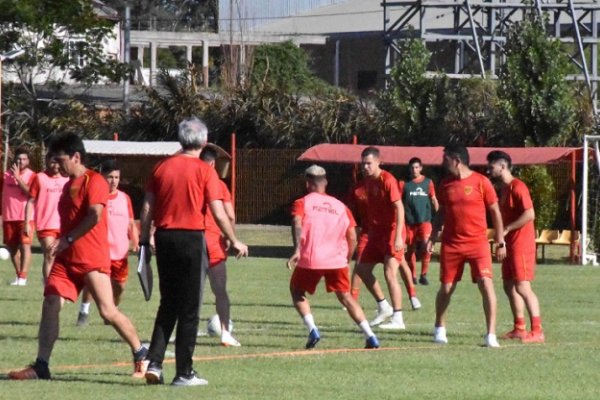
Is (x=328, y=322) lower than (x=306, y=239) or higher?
lower

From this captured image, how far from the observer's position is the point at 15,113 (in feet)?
139

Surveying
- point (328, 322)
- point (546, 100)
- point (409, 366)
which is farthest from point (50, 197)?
point (546, 100)

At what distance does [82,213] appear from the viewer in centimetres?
1073

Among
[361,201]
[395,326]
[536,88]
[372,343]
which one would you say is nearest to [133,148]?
[536,88]

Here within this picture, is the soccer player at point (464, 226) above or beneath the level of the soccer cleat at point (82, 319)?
above

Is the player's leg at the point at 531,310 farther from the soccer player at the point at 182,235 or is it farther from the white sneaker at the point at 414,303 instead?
the soccer player at the point at 182,235

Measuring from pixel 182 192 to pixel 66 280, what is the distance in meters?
1.23

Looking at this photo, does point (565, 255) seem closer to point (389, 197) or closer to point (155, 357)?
point (389, 197)

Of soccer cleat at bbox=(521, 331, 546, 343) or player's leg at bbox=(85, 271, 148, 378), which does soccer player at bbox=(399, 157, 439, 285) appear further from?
player's leg at bbox=(85, 271, 148, 378)

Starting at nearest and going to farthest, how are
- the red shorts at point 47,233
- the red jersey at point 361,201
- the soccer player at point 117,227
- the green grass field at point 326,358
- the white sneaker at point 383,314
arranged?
the green grass field at point 326,358, the soccer player at point 117,227, the white sneaker at point 383,314, the red jersey at point 361,201, the red shorts at point 47,233

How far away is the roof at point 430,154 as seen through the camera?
2772 cm

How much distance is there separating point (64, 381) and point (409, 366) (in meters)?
2.89

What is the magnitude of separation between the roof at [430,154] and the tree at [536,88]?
1.96m

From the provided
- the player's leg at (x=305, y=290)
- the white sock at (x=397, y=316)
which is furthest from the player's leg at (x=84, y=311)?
the white sock at (x=397, y=316)
